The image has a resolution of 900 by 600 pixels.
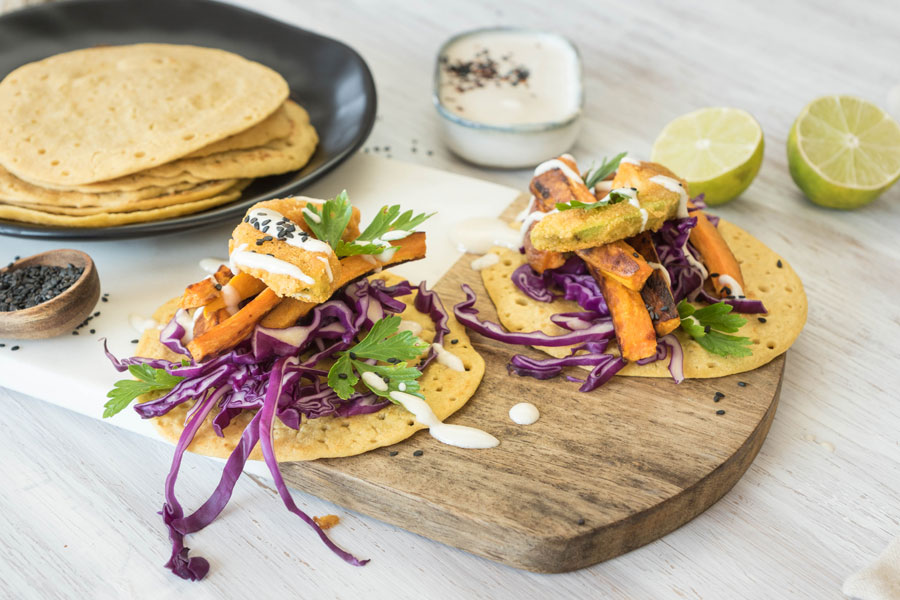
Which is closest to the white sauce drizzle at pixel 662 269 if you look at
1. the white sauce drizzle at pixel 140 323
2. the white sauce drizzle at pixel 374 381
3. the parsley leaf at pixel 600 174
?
the parsley leaf at pixel 600 174

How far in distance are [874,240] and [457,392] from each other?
2488 mm

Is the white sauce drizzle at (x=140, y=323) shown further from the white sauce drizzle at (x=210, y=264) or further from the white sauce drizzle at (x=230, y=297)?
the white sauce drizzle at (x=230, y=297)

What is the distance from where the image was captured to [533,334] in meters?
2.99

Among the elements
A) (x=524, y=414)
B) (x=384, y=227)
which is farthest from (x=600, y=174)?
(x=524, y=414)

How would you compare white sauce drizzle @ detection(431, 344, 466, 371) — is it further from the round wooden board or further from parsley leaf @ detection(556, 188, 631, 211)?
parsley leaf @ detection(556, 188, 631, 211)

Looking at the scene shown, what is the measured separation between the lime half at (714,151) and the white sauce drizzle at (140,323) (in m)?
2.52

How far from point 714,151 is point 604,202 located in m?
1.45

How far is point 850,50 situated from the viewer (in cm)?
569

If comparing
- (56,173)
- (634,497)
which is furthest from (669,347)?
(56,173)

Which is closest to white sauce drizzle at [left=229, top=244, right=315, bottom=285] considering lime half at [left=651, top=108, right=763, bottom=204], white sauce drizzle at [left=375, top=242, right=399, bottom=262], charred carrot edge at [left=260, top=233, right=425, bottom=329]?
charred carrot edge at [left=260, top=233, right=425, bottom=329]

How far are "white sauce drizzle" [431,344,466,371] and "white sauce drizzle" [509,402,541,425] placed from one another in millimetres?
251

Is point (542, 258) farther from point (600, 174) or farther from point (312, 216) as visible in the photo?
point (312, 216)

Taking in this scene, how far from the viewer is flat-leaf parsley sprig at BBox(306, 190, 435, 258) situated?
272 centimetres

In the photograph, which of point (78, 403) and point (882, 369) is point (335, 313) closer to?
point (78, 403)
